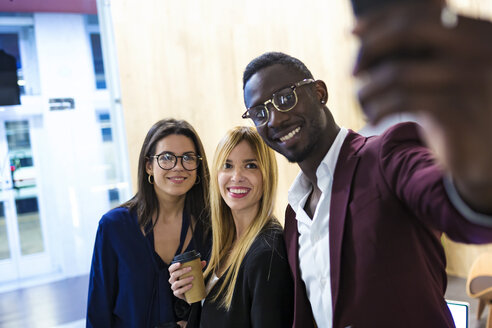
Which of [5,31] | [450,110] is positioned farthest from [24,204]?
[450,110]

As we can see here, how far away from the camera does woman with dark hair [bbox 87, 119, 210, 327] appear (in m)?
2.07

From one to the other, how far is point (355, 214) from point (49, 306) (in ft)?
11.5

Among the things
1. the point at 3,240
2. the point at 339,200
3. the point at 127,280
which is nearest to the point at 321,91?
the point at 339,200

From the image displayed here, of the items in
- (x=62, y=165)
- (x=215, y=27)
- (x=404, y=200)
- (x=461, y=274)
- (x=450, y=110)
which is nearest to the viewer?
(x=450, y=110)

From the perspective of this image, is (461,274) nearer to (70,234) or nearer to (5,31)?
(70,234)

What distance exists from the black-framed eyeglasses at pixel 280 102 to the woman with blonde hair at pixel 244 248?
1.44 ft

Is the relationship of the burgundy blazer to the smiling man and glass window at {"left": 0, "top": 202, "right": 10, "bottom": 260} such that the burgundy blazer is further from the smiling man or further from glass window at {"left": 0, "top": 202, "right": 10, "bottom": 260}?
glass window at {"left": 0, "top": 202, "right": 10, "bottom": 260}

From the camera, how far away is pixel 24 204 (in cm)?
356

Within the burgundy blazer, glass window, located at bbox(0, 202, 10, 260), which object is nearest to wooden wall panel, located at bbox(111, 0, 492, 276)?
glass window, located at bbox(0, 202, 10, 260)

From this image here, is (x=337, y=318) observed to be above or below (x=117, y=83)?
below

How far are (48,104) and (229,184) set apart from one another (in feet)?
8.05

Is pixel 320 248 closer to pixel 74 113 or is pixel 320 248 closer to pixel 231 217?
pixel 231 217

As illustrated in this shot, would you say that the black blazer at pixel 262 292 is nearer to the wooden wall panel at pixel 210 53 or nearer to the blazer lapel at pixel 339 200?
the blazer lapel at pixel 339 200

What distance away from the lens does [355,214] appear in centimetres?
121
